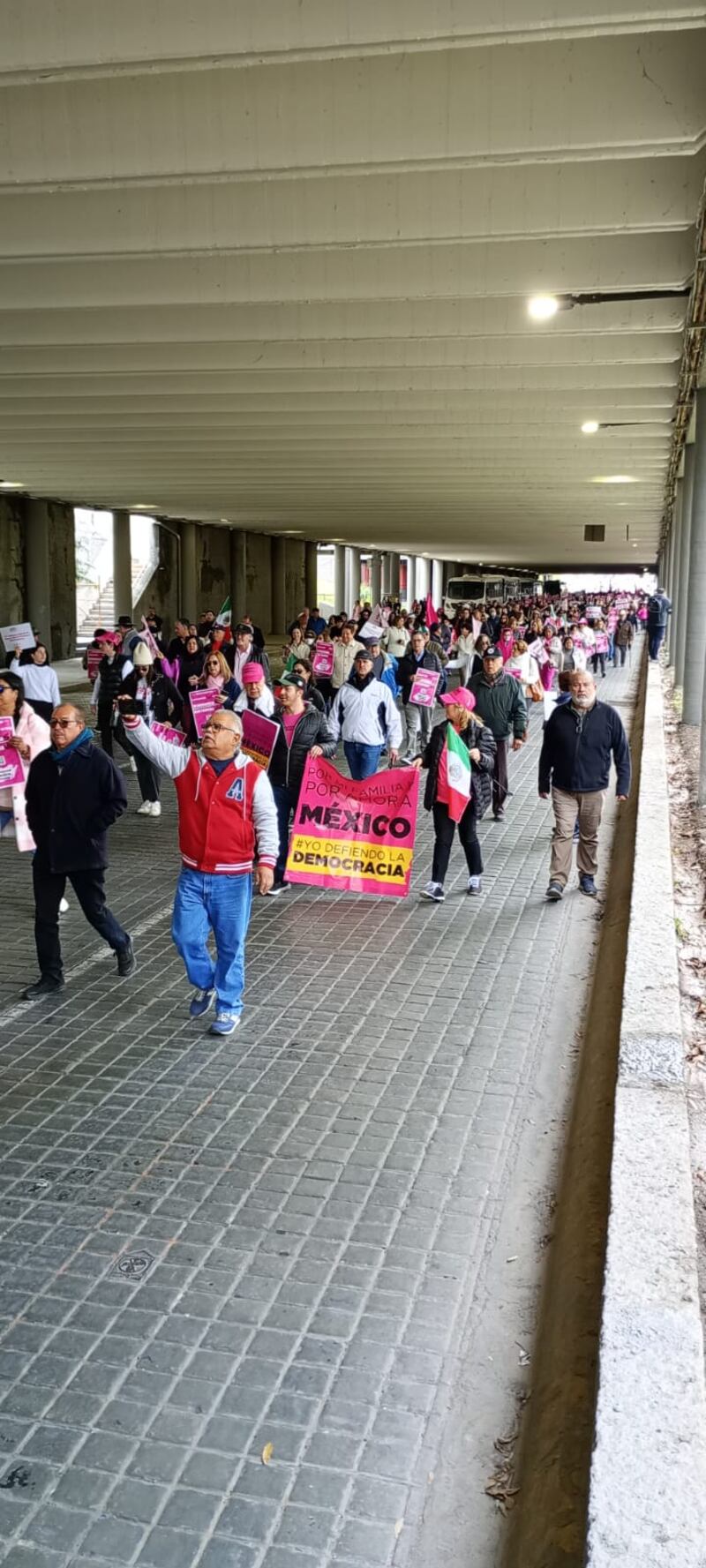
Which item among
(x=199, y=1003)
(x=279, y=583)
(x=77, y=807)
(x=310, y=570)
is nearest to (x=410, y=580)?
(x=310, y=570)

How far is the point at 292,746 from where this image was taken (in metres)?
10.9

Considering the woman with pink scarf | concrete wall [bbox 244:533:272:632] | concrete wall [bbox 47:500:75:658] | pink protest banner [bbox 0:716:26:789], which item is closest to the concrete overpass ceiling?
the woman with pink scarf

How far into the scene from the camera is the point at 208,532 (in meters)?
49.6

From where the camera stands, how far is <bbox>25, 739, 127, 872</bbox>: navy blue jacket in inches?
316

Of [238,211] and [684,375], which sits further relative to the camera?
[684,375]

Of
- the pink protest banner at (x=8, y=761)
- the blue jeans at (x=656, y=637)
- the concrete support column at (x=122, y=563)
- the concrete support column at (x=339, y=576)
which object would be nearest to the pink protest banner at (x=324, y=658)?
the pink protest banner at (x=8, y=761)

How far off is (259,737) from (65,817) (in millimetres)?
3082

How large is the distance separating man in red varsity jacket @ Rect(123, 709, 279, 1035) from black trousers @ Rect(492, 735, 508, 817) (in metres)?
6.96

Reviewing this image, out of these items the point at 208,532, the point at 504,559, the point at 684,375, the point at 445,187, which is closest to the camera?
the point at 445,187

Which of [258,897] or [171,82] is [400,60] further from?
[258,897]

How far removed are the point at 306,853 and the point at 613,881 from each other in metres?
2.90

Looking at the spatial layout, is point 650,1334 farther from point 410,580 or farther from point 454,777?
point 410,580

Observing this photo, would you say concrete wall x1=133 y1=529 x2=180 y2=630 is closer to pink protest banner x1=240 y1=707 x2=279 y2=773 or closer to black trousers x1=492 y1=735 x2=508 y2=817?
black trousers x1=492 y1=735 x2=508 y2=817

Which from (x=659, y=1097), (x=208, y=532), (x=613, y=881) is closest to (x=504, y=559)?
(x=208, y=532)
